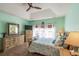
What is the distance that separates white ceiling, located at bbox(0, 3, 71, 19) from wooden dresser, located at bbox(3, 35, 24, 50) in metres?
0.39

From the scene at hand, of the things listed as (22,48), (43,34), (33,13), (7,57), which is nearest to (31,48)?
(22,48)

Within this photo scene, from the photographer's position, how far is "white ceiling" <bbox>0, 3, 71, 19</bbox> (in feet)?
5.88

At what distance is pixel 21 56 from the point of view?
6.03ft

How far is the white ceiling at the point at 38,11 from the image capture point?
179 centimetres

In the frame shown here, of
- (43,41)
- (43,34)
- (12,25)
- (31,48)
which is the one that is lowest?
(31,48)

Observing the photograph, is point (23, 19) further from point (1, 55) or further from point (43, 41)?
point (1, 55)

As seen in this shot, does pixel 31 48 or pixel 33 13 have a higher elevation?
pixel 33 13

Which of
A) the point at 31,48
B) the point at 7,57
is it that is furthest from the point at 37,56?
the point at 7,57

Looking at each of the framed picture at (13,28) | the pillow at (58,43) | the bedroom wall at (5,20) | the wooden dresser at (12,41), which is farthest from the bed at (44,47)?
the bedroom wall at (5,20)

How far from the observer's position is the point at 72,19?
1.81 metres

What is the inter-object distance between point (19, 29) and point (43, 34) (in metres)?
0.44

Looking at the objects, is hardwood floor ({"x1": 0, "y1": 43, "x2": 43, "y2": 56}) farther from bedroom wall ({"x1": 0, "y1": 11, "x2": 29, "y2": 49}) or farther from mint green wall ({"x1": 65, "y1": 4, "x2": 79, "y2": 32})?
mint green wall ({"x1": 65, "y1": 4, "x2": 79, "y2": 32})

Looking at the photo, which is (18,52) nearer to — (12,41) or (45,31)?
(12,41)

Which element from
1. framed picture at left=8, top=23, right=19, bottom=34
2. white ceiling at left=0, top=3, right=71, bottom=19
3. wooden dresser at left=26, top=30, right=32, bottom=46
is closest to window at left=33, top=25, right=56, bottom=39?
wooden dresser at left=26, top=30, right=32, bottom=46
